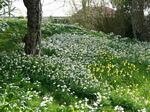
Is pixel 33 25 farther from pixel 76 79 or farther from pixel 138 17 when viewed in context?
pixel 138 17

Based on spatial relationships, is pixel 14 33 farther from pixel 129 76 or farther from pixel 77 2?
pixel 77 2

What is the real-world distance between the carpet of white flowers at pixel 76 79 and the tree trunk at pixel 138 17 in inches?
279

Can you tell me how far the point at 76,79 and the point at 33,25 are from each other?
394 cm

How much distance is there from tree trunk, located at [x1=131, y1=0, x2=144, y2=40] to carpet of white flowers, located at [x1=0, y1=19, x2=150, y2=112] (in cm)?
708

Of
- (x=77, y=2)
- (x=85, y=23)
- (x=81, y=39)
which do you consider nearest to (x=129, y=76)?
(x=81, y=39)

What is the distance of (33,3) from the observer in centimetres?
1794

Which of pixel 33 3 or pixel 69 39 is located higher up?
pixel 33 3

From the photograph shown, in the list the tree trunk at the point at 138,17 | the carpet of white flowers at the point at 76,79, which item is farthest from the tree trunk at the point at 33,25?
the tree trunk at the point at 138,17

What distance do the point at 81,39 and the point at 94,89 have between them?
36.9 ft

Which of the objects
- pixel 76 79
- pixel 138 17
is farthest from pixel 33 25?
pixel 138 17

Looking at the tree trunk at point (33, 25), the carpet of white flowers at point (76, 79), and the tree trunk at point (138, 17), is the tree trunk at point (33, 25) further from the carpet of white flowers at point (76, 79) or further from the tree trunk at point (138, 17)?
the tree trunk at point (138, 17)

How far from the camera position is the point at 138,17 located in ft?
99.7

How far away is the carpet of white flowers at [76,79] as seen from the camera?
11.1m

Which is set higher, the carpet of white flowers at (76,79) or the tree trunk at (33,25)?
the tree trunk at (33,25)
